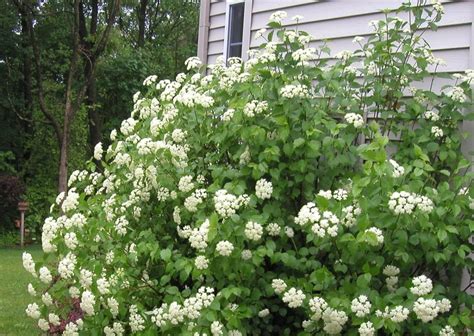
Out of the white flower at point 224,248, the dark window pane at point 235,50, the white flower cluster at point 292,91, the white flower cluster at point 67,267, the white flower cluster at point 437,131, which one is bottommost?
the white flower cluster at point 67,267

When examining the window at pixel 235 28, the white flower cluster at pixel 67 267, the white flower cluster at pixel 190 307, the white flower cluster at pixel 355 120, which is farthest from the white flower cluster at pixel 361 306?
the window at pixel 235 28

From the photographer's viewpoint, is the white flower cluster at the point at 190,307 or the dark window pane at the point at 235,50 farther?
the dark window pane at the point at 235,50

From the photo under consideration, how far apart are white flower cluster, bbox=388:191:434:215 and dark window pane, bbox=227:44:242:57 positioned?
296 centimetres

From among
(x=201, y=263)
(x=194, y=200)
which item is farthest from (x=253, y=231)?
(x=194, y=200)

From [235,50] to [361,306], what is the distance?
10.8 feet

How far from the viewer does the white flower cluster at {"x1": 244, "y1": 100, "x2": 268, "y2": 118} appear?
354 cm

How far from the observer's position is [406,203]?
9.62 ft

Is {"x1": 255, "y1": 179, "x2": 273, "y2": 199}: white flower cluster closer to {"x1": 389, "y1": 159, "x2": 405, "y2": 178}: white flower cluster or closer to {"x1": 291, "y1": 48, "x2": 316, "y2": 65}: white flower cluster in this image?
{"x1": 389, "y1": 159, "x2": 405, "y2": 178}: white flower cluster

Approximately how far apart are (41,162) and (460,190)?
12.5 meters

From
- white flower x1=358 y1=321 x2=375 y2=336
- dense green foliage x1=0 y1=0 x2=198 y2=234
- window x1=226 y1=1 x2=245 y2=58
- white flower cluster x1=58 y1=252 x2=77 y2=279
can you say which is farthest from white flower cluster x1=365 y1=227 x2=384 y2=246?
dense green foliage x1=0 y1=0 x2=198 y2=234

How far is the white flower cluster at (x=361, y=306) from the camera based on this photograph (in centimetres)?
293

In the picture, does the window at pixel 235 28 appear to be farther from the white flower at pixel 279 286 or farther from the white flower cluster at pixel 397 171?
the white flower at pixel 279 286

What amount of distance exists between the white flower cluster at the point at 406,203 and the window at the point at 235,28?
2963mm

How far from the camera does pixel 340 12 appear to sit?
4.54 meters
